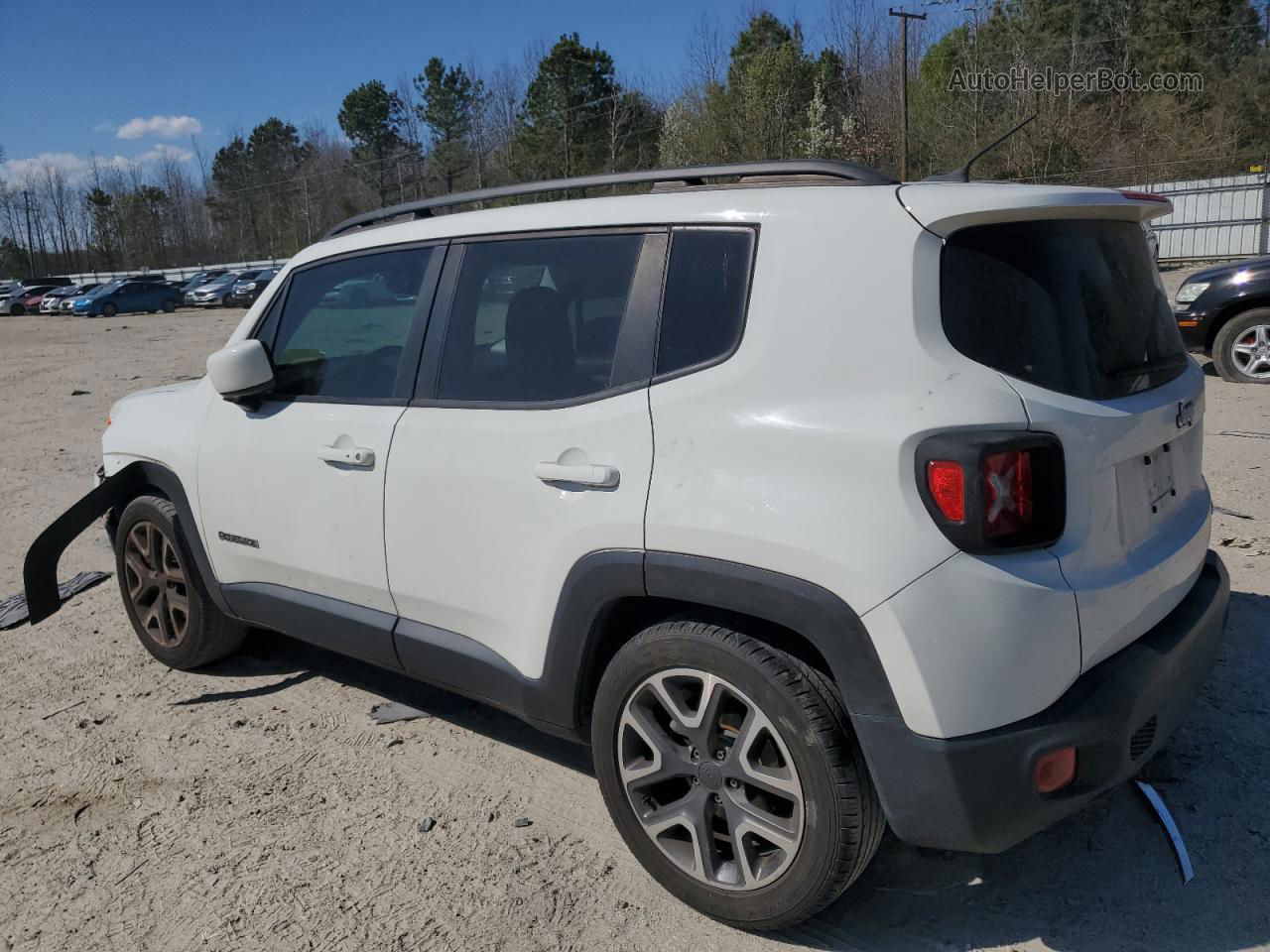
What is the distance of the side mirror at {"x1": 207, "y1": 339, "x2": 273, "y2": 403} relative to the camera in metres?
3.67

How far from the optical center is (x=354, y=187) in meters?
71.2

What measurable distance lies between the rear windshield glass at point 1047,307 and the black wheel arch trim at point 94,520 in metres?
3.16

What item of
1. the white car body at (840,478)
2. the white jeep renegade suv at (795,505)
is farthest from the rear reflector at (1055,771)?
the white car body at (840,478)

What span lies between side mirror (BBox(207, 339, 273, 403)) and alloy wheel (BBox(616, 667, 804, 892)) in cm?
191

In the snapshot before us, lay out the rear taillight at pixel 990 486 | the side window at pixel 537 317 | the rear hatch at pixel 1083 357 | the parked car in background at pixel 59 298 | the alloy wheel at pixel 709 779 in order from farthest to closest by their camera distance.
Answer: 1. the parked car in background at pixel 59 298
2. the side window at pixel 537 317
3. the alloy wheel at pixel 709 779
4. the rear hatch at pixel 1083 357
5. the rear taillight at pixel 990 486

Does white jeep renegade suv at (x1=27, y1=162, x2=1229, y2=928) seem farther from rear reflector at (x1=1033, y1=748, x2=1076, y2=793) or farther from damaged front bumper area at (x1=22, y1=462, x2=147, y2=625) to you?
damaged front bumper area at (x1=22, y1=462, x2=147, y2=625)

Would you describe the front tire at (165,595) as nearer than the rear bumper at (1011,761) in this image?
No

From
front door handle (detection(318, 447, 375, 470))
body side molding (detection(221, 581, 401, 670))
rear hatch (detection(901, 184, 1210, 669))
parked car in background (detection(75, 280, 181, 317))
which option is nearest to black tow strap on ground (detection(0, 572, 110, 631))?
body side molding (detection(221, 581, 401, 670))

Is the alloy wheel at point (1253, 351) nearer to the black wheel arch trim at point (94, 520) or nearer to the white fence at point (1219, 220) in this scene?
the black wheel arch trim at point (94, 520)

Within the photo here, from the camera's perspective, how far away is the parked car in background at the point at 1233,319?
947cm

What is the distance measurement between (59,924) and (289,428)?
168 centimetres

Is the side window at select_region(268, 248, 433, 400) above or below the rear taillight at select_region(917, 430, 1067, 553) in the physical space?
above

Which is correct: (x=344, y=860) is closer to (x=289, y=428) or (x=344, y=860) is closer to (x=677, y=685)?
(x=677, y=685)

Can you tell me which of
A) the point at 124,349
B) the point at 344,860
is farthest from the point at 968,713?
the point at 124,349
